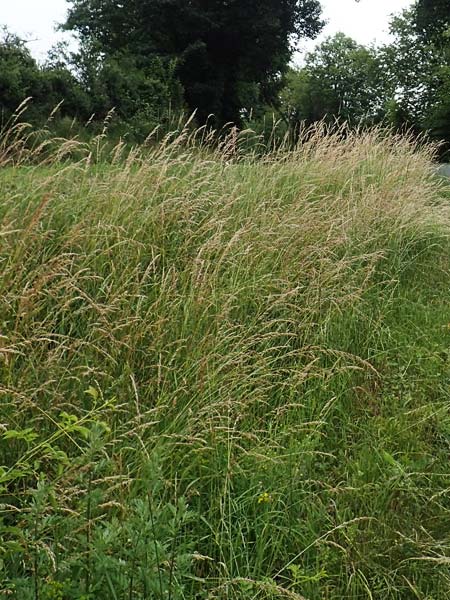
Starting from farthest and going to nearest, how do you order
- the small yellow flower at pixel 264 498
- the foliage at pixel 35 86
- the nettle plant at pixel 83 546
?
the foliage at pixel 35 86 → the small yellow flower at pixel 264 498 → the nettle plant at pixel 83 546

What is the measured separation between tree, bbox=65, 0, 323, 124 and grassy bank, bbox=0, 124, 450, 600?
1593 cm

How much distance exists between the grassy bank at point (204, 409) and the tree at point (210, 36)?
1593 cm

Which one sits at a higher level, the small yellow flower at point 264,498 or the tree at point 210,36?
the tree at point 210,36

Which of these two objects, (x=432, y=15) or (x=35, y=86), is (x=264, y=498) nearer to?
(x=35, y=86)

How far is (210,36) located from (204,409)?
20272mm

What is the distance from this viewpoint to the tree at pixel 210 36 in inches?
744

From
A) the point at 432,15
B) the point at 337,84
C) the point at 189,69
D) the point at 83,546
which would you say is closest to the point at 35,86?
the point at 189,69

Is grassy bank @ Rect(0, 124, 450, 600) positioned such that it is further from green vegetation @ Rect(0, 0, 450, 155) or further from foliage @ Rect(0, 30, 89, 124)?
foliage @ Rect(0, 30, 89, 124)

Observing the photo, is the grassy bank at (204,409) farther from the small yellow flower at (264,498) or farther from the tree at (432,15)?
the tree at (432,15)

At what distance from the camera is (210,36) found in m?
19.7

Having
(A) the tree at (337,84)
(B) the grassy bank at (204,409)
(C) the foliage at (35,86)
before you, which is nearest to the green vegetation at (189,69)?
(C) the foliage at (35,86)

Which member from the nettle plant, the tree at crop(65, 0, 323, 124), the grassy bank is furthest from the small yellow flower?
the tree at crop(65, 0, 323, 124)

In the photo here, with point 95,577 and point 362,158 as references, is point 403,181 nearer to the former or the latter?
point 362,158

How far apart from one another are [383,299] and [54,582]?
2.70 meters
